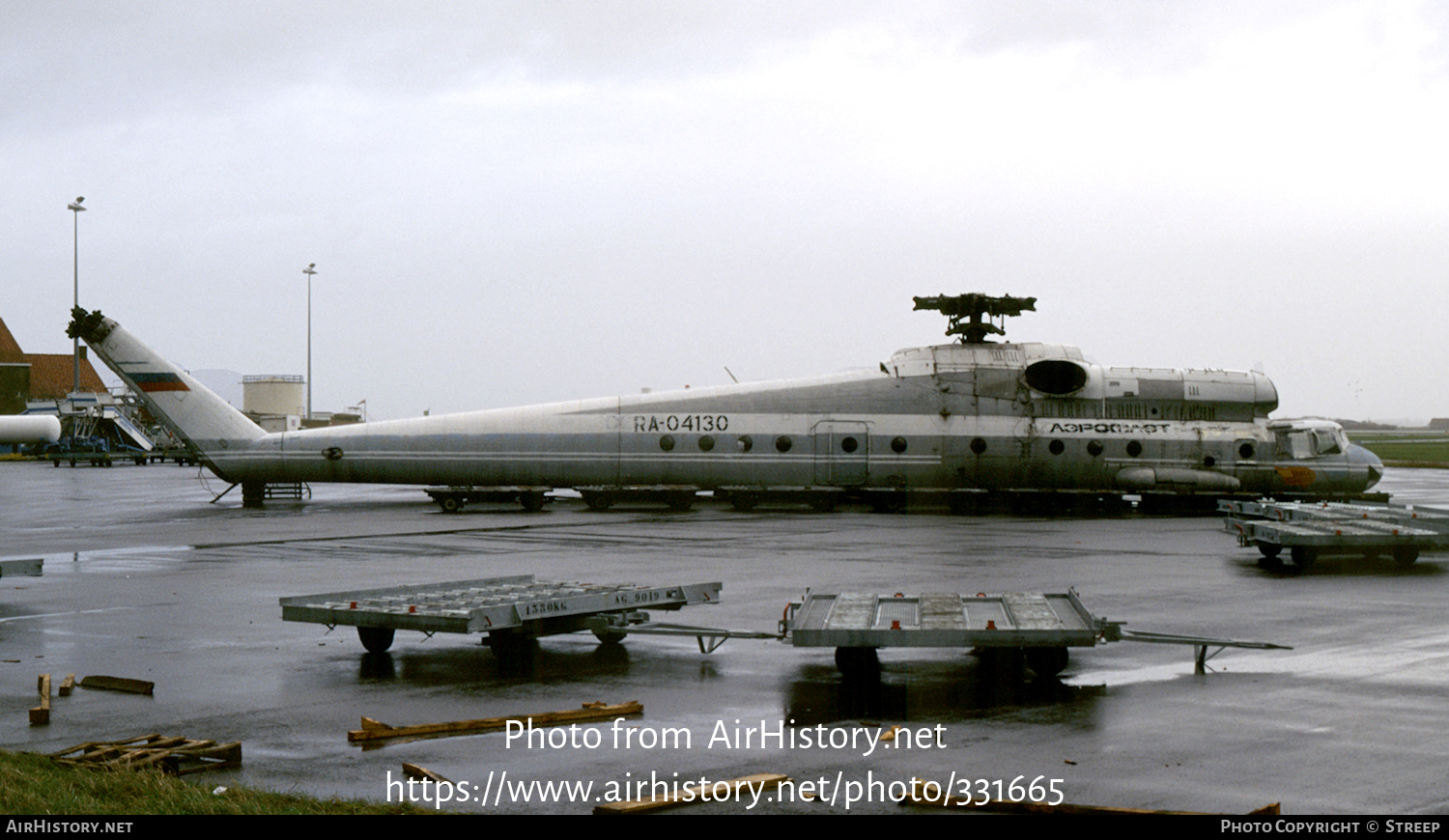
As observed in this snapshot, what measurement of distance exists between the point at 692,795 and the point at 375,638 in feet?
17.9

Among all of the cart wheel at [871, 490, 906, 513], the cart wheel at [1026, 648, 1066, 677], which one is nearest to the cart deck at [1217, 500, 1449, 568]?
the cart wheel at [1026, 648, 1066, 677]

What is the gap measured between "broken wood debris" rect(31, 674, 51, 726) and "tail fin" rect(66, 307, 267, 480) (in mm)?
26321

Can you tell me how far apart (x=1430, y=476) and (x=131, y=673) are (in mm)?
57998

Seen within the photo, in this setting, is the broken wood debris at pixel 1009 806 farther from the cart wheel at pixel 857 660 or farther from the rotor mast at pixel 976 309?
the rotor mast at pixel 976 309

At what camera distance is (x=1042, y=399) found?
34.6m

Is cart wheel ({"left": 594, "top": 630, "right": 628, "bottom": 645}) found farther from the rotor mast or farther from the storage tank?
the storage tank

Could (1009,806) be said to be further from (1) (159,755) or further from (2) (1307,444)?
(2) (1307,444)

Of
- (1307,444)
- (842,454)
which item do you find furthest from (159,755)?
(1307,444)

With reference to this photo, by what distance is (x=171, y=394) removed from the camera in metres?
35.3

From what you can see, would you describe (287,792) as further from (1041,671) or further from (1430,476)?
(1430,476)

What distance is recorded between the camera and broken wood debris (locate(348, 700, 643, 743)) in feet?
28.4

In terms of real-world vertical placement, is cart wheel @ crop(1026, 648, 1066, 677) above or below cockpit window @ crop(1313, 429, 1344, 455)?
below

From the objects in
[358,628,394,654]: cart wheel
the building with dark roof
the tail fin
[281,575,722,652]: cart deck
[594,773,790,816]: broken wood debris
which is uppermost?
the building with dark roof
